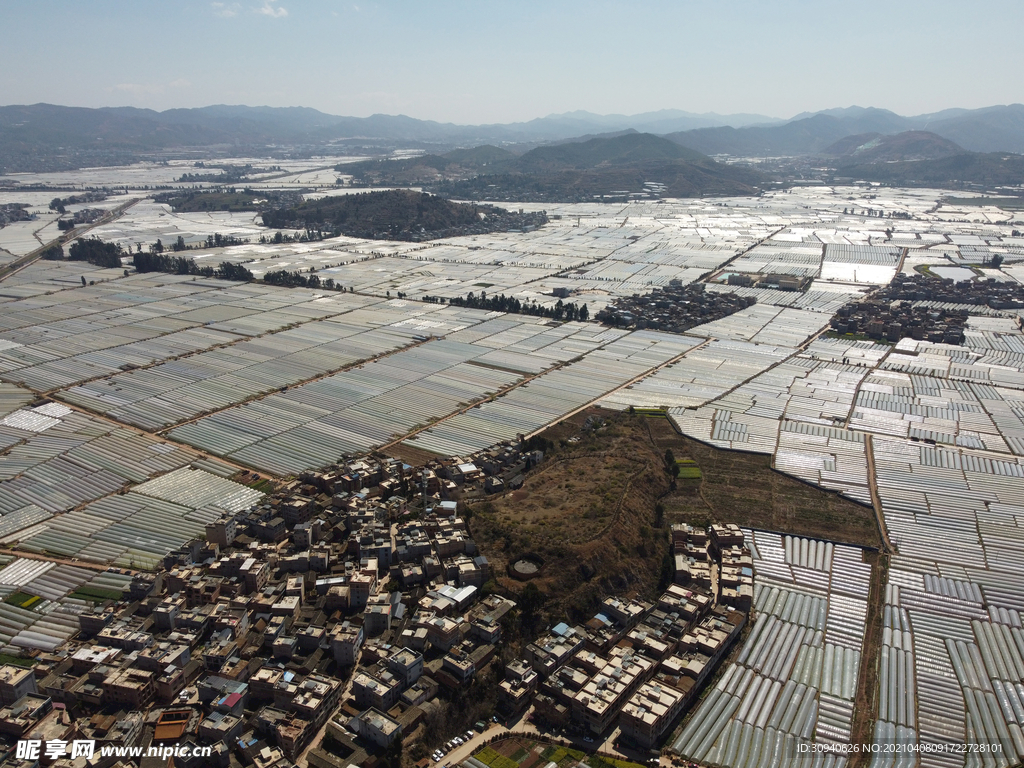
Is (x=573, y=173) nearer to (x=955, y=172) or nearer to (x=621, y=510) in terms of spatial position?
(x=955, y=172)

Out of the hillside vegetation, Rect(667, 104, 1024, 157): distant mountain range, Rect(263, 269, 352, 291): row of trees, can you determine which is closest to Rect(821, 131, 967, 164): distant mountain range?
the hillside vegetation

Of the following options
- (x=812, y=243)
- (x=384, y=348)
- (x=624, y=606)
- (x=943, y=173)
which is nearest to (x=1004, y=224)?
(x=812, y=243)

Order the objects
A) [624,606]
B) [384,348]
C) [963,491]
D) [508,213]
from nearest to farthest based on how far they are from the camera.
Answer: [624,606] → [963,491] → [384,348] → [508,213]

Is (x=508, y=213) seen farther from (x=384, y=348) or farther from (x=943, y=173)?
(x=943, y=173)

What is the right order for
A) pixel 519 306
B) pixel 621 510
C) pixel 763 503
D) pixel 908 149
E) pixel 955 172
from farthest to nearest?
1. pixel 908 149
2. pixel 955 172
3. pixel 519 306
4. pixel 763 503
5. pixel 621 510

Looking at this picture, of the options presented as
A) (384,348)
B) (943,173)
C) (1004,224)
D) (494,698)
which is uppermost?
(943,173)

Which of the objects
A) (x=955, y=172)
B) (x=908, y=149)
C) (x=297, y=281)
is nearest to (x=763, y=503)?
(x=297, y=281)

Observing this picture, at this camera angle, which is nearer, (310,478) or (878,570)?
(878,570)
